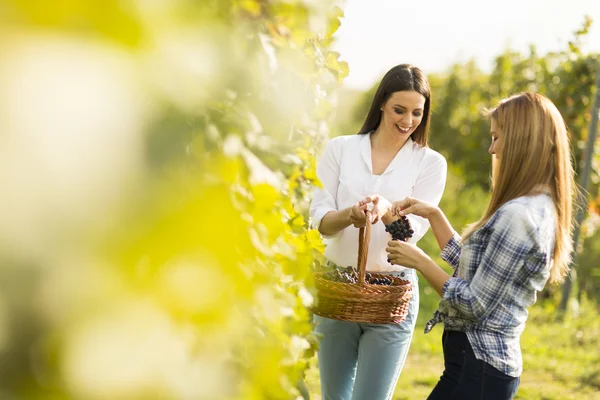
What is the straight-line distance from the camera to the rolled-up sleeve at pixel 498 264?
2094mm

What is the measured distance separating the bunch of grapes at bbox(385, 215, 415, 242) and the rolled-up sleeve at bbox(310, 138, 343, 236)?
0.35 m

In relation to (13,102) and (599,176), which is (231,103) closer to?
(13,102)

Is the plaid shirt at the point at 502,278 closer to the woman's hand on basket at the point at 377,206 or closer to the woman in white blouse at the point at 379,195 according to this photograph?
the woman's hand on basket at the point at 377,206

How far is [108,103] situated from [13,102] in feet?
0.28

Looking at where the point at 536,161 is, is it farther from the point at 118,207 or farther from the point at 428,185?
the point at 118,207

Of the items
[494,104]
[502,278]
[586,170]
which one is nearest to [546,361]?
[586,170]

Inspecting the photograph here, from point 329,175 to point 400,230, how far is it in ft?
1.60

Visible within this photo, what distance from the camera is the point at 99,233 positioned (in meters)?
0.58

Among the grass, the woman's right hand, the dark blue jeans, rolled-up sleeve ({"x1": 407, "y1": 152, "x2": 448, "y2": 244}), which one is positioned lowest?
the grass

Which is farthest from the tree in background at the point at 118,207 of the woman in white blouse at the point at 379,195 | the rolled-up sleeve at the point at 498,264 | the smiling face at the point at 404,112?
the smiling face at the point at 404,112

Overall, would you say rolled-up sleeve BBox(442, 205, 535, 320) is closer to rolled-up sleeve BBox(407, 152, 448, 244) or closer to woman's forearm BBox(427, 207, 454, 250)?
woman's forearm BBox(427, 207, 454, 250)

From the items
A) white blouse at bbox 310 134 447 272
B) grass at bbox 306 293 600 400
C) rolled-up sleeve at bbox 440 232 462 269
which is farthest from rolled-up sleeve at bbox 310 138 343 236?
grass at bbox 306 293 600 400

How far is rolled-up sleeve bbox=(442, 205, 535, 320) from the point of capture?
2.09 metres

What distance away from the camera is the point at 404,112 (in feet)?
9.23
